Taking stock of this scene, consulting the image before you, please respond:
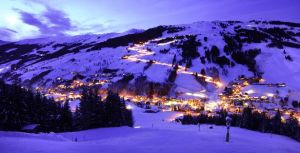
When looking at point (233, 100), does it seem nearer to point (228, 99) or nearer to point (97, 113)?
point (228, 99)

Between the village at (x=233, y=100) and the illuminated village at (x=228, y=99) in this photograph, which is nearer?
the village at (x=233, y=100)

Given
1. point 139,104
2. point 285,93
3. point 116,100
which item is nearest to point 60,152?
point 116,100

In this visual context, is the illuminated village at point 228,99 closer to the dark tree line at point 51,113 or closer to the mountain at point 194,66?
the mountain at point 194,66

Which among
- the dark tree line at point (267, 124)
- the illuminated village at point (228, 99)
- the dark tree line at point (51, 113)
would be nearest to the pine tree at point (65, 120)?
the dark tree line at point (51, 113)

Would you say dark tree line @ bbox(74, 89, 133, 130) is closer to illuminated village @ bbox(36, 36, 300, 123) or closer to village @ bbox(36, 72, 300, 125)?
illuminated village @ bbox(36, 36, 300, 123)

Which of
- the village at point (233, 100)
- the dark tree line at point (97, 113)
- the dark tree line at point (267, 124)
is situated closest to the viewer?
the dark tree line at point (97, 113)

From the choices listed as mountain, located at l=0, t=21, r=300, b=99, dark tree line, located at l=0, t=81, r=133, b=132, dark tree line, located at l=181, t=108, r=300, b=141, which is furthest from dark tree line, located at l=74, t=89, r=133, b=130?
mountain, located at l=0, t=21, r=300, b=99

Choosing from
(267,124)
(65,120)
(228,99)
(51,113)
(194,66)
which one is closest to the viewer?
(51,113)

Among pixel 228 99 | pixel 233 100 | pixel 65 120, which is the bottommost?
pixel 65 120

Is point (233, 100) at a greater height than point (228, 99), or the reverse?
point (228, 99)

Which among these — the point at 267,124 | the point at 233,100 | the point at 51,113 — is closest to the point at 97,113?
the point at 51,113
